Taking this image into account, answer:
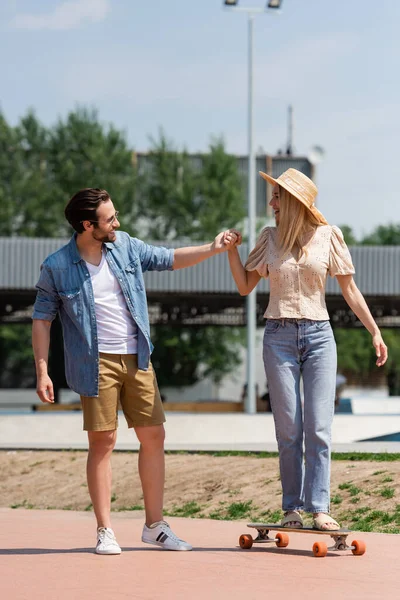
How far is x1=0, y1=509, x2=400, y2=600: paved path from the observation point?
5441 mm

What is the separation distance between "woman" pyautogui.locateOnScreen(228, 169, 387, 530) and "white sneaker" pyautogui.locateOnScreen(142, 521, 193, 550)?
61 cm

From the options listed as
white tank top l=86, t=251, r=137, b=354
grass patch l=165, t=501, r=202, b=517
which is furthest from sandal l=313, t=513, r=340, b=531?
grass patch l=165, t=501, r=202, b=517

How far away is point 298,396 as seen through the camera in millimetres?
7039

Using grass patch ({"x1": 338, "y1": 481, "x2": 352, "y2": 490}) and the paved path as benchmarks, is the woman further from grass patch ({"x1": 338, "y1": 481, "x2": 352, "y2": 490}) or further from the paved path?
grass patch ({"x1": 338, "y1": 481, "x2": 352, "y2": 490})

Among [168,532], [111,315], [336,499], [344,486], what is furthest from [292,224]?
[344,486]

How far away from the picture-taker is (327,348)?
6.96 m

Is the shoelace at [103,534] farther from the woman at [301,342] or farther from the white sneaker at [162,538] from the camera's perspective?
the woman at [301,342]

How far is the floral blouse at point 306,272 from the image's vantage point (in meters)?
6.97

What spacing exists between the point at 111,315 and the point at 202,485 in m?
5.00

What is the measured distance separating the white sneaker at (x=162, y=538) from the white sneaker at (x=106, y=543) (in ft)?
0.89

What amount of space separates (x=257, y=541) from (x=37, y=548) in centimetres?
131

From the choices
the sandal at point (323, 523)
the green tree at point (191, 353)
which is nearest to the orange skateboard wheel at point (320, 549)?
the sandal at point (323, 523)

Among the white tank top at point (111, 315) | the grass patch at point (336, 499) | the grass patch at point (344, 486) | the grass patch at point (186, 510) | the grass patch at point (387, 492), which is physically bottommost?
the grass patch at point (186, 510)

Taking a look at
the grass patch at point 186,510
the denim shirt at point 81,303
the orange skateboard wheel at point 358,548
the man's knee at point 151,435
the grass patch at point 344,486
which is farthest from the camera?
the grass patch at point 186,510
